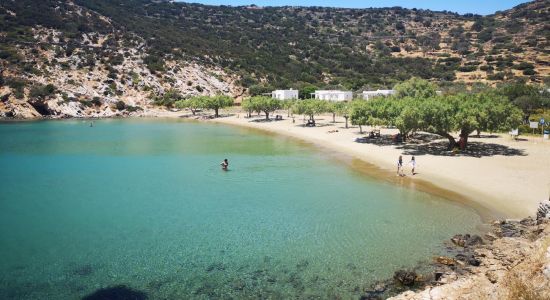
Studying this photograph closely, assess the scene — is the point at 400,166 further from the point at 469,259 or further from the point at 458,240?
the point at 469,259

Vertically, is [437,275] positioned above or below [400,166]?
below

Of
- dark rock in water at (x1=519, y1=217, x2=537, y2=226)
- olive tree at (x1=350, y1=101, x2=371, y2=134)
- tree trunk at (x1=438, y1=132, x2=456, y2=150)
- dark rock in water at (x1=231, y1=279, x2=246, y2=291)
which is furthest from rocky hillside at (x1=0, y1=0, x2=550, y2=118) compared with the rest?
dark rock in water at (x1=519, y1=217, x2=537, y2=226)

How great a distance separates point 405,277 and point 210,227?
11.6m

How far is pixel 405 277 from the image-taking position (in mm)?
16844

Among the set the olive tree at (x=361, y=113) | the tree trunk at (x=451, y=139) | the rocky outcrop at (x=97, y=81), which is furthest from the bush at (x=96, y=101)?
the tree trunk at (x=451, y=139)

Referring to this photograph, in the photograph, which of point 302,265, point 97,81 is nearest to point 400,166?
point 302,265

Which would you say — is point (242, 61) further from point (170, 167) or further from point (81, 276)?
point (81, 276)

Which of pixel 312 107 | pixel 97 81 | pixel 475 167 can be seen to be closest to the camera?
pixel 475 167

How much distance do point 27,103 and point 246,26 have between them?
107 m

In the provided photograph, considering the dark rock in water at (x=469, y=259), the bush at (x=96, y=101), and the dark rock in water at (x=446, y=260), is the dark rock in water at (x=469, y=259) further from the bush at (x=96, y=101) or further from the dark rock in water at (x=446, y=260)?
the bush at (x=96, y=101)

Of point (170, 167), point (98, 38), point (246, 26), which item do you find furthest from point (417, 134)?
point (246, 26)

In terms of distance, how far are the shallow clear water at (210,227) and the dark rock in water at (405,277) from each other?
71 centimetres

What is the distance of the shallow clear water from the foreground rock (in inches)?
66.5

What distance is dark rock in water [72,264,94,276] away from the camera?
18.0 m
